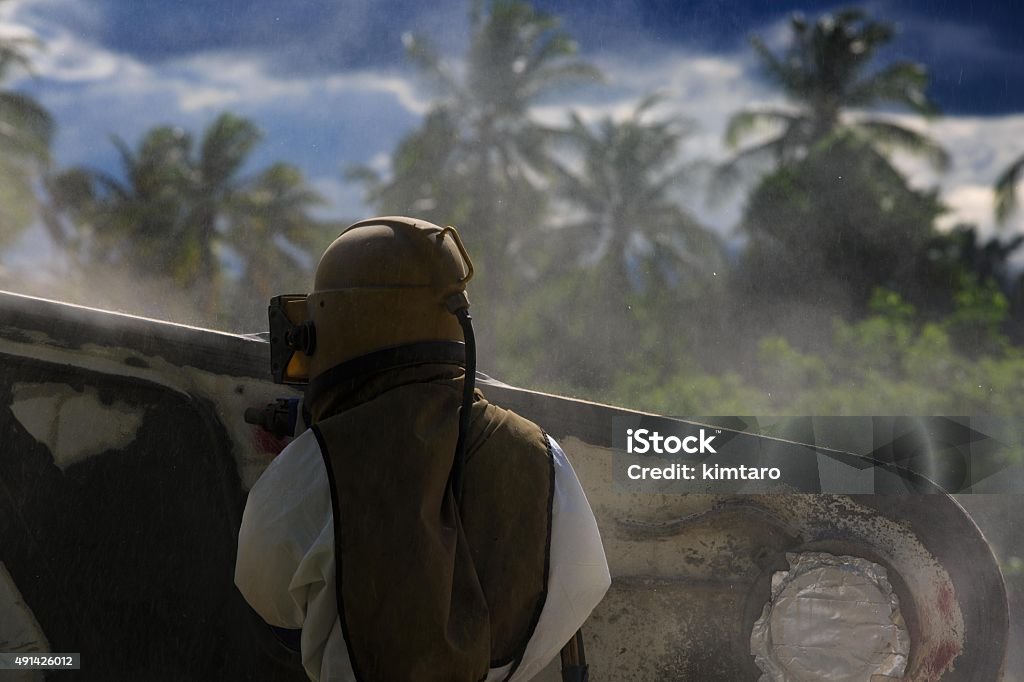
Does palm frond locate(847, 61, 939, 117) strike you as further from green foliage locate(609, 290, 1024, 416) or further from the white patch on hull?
the white patch on hull

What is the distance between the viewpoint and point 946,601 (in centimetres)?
237

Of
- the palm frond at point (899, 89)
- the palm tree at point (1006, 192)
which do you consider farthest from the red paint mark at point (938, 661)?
the palm frond at point (899, 89)

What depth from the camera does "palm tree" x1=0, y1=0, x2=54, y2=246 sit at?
13623mm

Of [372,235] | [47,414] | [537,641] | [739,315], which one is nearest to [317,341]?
[372,235]

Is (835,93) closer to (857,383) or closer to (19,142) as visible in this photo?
(857,383)

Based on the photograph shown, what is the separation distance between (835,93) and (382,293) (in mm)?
13976

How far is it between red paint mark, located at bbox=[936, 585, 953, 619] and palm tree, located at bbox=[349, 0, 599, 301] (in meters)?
11.4

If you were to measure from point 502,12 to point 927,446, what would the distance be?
12.2 metres

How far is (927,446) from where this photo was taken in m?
3.50

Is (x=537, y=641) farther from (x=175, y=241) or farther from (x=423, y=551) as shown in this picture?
(x=175, y=241)

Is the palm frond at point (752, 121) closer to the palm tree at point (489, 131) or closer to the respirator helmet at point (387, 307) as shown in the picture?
the palm tree at point (489, 131)

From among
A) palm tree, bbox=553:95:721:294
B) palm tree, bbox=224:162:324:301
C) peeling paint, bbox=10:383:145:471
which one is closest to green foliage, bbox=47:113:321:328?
palm tree, bbox=224:162:324:301

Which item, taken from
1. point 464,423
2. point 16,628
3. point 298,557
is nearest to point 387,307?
point 464,423

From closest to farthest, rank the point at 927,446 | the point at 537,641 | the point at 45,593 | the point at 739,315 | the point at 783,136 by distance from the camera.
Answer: the point at 537,641
the point at 45,593
the point at 927,446
the point at 739,315
the point at 783,136
